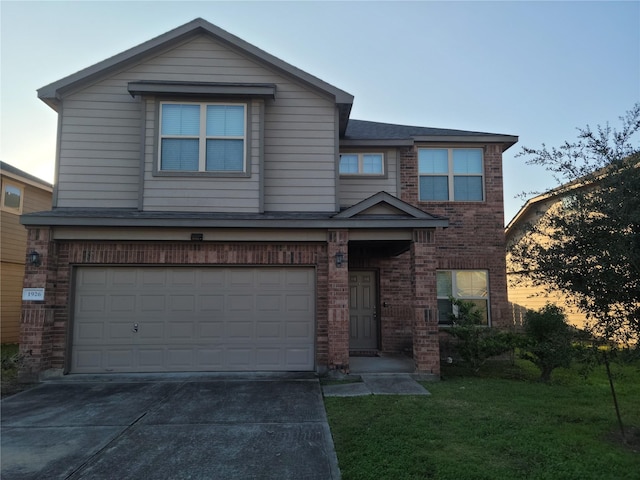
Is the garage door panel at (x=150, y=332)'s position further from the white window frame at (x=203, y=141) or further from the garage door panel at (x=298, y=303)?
the white window frame at (x=203, y=141)

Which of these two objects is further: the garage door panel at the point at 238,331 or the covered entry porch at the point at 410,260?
the garage door panel at the point at 238,331

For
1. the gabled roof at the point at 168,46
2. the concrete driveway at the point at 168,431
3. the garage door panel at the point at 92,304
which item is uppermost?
the gabled roof at the point at 168,46

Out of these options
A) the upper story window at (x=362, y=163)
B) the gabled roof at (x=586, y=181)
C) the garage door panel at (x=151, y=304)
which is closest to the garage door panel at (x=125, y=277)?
the garage door panel at (x=151, y=304)

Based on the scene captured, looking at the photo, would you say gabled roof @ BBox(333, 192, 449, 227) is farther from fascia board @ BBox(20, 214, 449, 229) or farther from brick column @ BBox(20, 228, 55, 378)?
brick column @ BBox(20, 228, 55, 378)

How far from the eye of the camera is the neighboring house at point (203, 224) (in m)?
8.34

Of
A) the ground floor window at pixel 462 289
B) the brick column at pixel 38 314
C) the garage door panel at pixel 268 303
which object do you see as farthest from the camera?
the ground floor window at pixel 462 289

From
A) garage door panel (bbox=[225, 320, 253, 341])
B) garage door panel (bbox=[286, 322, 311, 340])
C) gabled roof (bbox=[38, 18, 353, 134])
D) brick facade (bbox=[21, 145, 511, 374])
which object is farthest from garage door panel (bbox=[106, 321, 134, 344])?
gabled roof (bbox=[38, 18, 353, 134])

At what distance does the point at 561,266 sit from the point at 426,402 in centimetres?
280

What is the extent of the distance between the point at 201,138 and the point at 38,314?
4.62 meters

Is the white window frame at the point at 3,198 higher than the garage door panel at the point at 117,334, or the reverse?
the white window frame at the point at 3,198

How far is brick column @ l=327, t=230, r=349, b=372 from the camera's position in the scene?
8.20 meters

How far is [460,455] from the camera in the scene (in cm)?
446

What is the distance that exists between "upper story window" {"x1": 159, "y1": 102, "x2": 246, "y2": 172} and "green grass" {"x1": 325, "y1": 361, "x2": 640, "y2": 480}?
5.35m

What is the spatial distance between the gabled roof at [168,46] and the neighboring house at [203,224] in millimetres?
31
